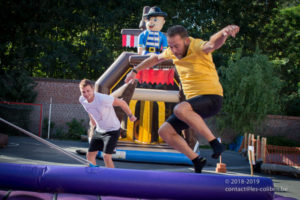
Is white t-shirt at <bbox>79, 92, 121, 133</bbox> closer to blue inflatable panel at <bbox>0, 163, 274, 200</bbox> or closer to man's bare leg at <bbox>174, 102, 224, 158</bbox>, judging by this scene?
blue inflatable panel at <bbox>0, 163, 274, 200</bbox>

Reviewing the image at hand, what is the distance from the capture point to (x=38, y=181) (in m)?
3.72

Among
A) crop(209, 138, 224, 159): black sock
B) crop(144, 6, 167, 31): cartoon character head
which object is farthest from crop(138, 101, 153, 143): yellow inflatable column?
crop(209, 138, 224, 159): black sock

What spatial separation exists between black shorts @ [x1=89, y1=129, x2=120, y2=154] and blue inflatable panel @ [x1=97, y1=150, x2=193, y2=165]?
164 inches

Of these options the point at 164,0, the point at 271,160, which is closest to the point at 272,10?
the point at 164,0

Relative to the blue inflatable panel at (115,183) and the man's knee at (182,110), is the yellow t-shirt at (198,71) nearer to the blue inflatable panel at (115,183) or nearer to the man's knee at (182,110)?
the man's knee at (182,110)

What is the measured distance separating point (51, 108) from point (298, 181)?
469 inches

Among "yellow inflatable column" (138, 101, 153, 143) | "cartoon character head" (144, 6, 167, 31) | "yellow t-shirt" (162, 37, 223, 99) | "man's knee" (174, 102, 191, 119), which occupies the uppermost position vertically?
"cartoon character head" (144, 6, 167, 31)

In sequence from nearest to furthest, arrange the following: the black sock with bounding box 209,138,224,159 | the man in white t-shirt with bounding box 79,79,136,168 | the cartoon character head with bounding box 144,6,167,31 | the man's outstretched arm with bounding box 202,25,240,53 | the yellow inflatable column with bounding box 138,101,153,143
Answer: the man's outstretched arm with bounding box 202,25,240,53 < the black sock with bounding box 209,138,224,159 < the man in white t-shirt with bounding box 79,79,136,168 < the cartoon character head with bounding box 144,6,167,31 < the yellow inflatable column with bounding box 138,101,153,143

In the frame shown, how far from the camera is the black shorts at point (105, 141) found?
5.09 meters

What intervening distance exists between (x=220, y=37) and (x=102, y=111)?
2.31 metres

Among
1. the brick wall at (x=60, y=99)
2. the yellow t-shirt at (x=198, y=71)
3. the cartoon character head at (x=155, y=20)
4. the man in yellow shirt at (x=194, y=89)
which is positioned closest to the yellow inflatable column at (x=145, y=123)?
the cartoon character head at (x=155, y=20)

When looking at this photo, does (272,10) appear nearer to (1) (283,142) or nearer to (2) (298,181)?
(1) (283,142)

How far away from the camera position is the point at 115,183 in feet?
12.4

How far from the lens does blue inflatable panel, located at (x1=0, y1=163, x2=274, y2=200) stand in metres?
3.74
